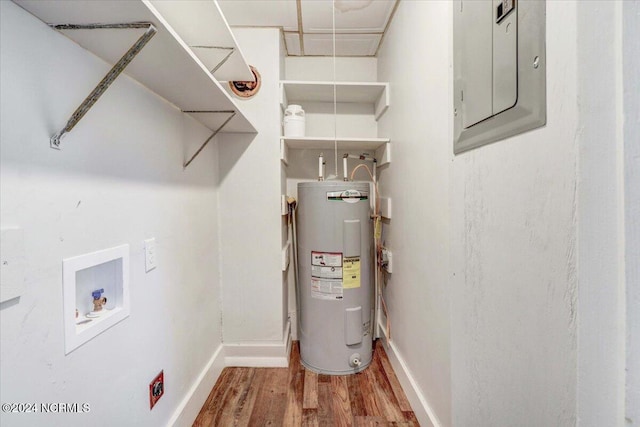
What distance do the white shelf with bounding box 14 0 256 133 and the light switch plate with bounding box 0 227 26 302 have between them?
1.56 ft

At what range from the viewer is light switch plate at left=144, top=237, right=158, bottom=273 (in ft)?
3.10

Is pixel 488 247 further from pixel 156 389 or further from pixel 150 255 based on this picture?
pixel 156 389

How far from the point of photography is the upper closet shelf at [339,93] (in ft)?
5.49

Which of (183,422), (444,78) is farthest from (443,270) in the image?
(183,422)

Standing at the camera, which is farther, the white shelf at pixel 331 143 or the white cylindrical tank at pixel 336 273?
the white shelf at pixel 331 143

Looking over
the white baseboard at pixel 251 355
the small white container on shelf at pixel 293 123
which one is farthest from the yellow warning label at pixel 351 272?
the small white container on shelf at pixel 293 123

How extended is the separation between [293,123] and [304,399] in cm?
164

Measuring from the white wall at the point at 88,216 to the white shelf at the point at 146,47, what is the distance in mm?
44

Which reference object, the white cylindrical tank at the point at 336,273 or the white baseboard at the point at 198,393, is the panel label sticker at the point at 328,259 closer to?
the white cylindrical tank at the point at 336,273

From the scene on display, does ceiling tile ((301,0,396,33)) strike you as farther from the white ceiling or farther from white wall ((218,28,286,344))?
white wall ((218,28,286,344))

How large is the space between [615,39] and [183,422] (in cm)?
178

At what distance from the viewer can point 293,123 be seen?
5.57ft

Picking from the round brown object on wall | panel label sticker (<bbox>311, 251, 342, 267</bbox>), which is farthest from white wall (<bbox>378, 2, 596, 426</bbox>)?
the round brown object on wall

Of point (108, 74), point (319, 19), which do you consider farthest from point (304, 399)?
point (319, 19)
